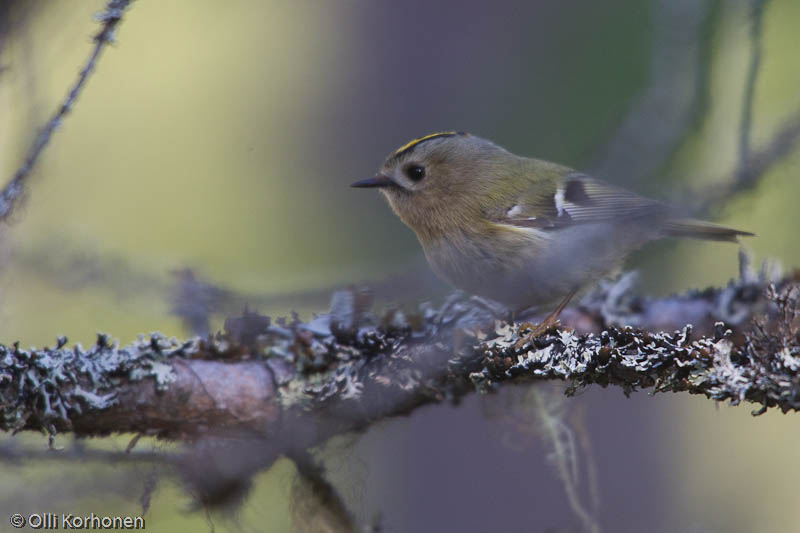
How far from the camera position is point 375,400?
1388 mm

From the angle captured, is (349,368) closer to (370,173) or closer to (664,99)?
(664,99)

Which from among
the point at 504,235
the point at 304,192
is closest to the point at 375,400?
the point at 504,235

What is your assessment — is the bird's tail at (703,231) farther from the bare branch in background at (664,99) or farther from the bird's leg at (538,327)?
the bare branch in background at (664,99)

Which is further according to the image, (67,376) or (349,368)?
(349,368)

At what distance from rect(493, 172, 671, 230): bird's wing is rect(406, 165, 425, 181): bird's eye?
0.88 feet

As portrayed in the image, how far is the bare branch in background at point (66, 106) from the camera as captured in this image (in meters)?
1.02

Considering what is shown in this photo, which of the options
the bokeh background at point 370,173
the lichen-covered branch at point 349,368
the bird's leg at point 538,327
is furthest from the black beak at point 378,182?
the bird's leg at point 538,327

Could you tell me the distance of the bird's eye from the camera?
1.98m

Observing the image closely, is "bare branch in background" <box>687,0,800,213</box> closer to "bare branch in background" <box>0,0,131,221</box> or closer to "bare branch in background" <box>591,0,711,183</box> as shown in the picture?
"bare branch in background" <box>591,0,711,183</box>

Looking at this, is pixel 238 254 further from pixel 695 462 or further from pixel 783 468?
pixel 783 468

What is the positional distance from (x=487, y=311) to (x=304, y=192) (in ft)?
5.35

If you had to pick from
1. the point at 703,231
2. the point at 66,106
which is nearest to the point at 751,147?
the point at 703,231

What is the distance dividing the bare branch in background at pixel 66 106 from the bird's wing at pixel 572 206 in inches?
40.5

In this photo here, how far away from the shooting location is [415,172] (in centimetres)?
198
